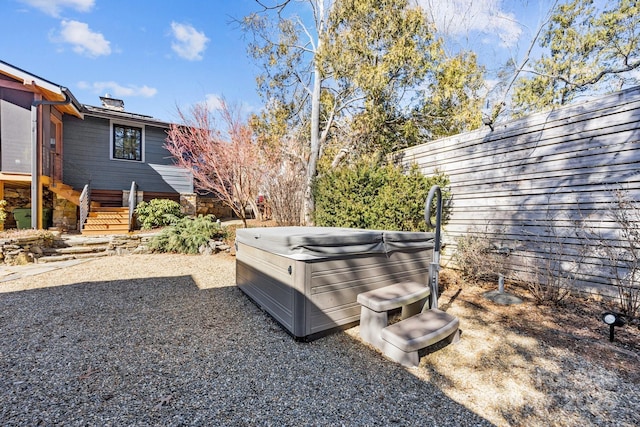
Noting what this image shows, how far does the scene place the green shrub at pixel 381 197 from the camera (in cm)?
523

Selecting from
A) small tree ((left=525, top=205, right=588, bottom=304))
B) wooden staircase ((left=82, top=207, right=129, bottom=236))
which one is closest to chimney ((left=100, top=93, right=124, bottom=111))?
wooden staircase ((left=82, top=207, right=129, bottom=236))

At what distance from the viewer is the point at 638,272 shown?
3197 millimetres

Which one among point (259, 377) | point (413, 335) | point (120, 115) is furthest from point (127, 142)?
point (413, 335)

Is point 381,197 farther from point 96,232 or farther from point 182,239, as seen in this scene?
point 96,232

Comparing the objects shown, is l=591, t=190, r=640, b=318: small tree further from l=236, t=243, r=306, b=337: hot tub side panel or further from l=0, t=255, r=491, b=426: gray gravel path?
l=236, t=243, r=306, b=337: hot tub side panel

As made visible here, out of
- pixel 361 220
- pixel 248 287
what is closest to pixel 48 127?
pixel 248 287

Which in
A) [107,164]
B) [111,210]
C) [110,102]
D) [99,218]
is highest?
[110,102]

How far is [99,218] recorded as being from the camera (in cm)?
823

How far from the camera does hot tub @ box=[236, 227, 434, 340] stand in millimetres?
2594

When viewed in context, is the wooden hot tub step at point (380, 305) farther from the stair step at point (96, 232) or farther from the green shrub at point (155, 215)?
the stair step at point (96, 232)

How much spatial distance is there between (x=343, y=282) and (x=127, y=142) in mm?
10337

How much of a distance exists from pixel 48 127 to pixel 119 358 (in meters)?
8.60

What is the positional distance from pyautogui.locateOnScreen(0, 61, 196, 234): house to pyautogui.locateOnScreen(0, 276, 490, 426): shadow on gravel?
580 cm

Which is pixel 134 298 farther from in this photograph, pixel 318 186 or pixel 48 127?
pixel 48 127
